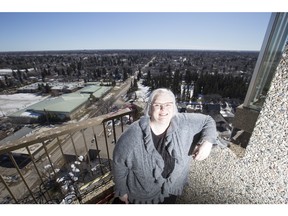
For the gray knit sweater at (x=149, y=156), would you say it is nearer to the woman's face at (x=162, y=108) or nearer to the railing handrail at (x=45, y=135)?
the woman's face at (x=162, y=108)

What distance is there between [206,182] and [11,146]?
183 centimetres

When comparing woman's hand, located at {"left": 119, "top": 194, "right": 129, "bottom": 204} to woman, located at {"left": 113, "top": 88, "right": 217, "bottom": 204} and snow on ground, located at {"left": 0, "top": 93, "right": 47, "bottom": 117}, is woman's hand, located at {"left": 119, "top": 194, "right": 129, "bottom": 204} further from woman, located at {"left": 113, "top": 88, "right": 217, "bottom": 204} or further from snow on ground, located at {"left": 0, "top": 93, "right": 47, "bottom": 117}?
snow on ground, located at {"left": 0, "top": 93, "right": 47, "bottom": 117}

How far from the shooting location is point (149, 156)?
1.10 metres

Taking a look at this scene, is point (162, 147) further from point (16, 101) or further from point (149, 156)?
point (16, 101)

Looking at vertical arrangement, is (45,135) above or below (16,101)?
above

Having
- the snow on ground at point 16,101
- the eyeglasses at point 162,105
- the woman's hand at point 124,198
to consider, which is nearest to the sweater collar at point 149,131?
the eyeglasses at point 162,105

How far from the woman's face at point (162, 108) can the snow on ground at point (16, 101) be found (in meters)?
31.9

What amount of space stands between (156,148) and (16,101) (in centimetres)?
3876

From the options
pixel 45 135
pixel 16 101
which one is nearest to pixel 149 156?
pixel 45 135

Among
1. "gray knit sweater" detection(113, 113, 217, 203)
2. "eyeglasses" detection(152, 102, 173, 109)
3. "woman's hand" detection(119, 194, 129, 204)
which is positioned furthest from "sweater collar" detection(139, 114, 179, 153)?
"woman's hand" detection(119, 194, 129, 204)

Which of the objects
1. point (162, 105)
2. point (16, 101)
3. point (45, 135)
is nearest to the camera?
point (162, 105)
